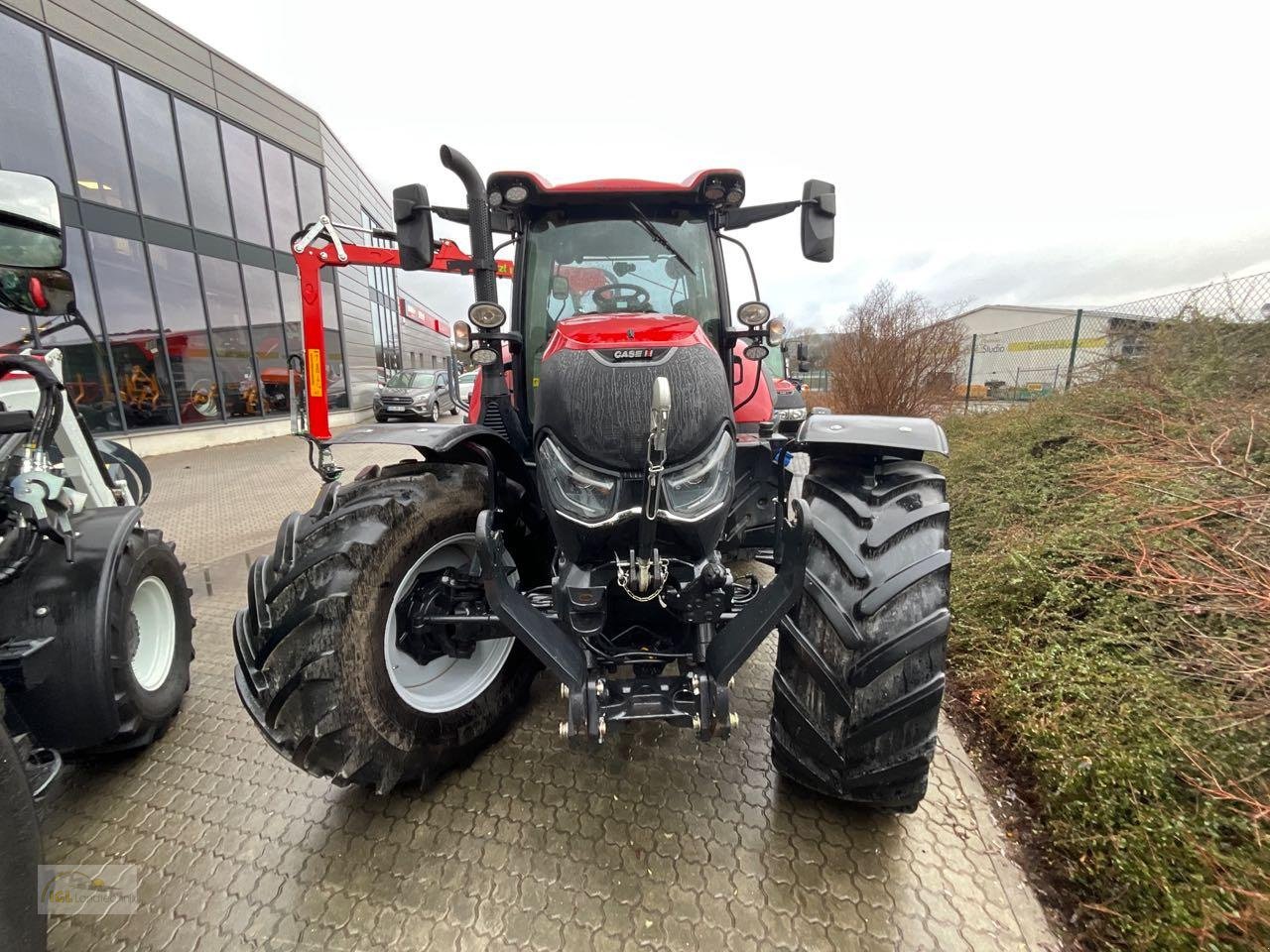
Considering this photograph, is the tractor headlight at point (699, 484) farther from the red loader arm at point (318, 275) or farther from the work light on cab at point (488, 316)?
the red loader arm at point (318, 275)

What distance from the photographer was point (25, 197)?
60.1 inches

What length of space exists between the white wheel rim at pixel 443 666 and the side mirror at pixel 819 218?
1862mm

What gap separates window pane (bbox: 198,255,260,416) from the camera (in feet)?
38.7

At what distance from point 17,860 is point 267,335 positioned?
14839 mm

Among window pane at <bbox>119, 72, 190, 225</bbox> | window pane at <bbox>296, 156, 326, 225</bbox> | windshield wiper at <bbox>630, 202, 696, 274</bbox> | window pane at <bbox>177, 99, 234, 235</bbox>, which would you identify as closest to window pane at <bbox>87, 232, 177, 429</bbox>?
window pane at <bbox>119, 72, 190, 225</bbox>

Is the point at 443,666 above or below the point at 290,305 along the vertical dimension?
below

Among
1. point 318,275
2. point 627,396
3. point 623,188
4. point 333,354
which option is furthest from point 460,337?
point 333,354

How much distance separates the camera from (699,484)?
1.59 metres

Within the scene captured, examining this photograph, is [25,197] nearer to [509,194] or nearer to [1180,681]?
[509,194]

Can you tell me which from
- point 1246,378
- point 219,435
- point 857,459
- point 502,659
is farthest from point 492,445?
point 219,435

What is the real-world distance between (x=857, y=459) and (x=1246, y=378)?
4411mm

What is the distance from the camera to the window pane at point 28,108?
8719 millimetres

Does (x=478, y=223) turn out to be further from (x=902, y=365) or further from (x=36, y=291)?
(x=902, y=365)

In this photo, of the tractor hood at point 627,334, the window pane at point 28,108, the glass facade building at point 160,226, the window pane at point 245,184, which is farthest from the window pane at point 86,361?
the tractor hood at point 627,334
